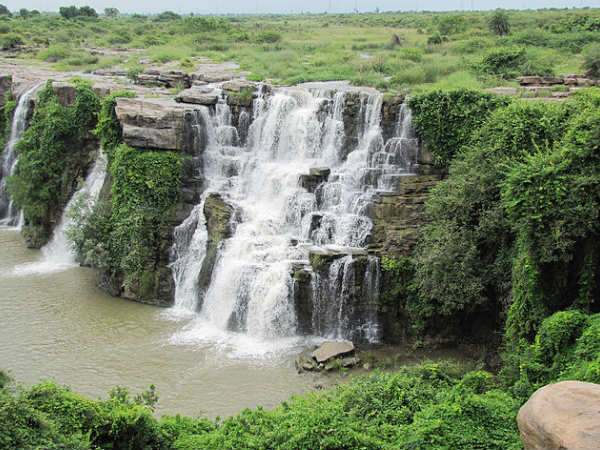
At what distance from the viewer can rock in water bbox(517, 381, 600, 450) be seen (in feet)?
22.0

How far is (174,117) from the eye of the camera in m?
19.7

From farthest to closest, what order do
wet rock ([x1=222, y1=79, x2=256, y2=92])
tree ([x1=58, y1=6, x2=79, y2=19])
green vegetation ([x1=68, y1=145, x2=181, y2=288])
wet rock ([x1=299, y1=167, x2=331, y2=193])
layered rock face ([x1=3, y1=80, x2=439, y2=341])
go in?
tree ([x1=58, y1=6, x2=79, y2=19]), wet rock ([x1=222, y1=79, x2=256, y2=92]), green vegetation ([x1=68, y1=145, x2=181, y2=288]), wet rock ([x1=299, y1=167, x2=331, y2=193]), layered rock face ([x1=3, y1=80, x2=439, y2=341])

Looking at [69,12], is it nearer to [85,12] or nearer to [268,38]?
[85,12]

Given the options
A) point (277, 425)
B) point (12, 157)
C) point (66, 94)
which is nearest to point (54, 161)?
point (66, 94)

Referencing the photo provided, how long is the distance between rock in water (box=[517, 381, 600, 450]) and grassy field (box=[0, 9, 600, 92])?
13911 millimetres

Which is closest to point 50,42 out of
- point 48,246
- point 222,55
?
point 222,55

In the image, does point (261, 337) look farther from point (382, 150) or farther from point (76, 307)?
point (382, 150)

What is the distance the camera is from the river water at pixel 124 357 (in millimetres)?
13180

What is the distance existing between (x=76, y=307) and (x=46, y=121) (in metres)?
9.33

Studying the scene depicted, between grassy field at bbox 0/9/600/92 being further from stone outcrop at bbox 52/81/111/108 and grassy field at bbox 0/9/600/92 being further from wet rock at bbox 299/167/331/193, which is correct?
stone outcrop at bbox 52/81/111/108

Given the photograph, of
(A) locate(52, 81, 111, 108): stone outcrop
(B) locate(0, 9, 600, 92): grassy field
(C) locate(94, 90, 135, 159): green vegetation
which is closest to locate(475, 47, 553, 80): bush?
(B) locate(0, 9, 600, 92): grassy field

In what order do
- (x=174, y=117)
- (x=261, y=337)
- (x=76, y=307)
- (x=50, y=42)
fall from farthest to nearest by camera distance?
1. (x=50, y=42)
2. (x=174, y=117)
3. (x=76, y=307)
4. (x=261, y=337)

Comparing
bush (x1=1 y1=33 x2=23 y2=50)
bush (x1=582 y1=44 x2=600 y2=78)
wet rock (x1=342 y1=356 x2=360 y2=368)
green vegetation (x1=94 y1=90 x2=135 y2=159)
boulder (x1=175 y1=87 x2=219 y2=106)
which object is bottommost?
wet rock (x1=342 y1=356 x2=360 y2=368)

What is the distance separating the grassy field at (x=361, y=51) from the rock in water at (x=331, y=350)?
33.3 feet
